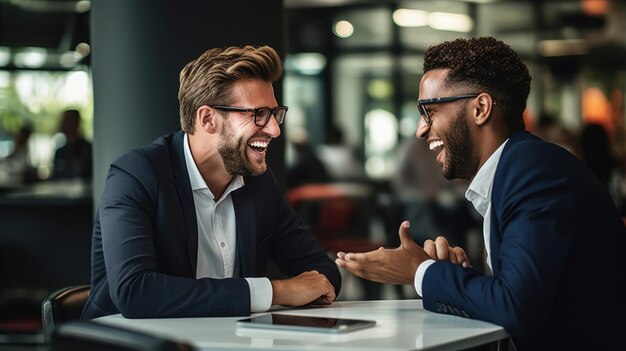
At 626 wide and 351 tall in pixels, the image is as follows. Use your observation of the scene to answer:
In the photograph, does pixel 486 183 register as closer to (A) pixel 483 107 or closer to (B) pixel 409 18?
(A) pixel 483 107

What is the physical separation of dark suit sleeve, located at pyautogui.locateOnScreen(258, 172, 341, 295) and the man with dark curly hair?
1.34 ft

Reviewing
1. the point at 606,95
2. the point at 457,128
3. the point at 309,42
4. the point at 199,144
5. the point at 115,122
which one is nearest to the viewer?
the point at 457,128

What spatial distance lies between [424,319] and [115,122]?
5.65 feet

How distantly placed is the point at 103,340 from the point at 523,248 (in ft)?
3.51

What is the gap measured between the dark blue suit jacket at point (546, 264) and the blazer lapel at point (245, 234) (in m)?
0.62

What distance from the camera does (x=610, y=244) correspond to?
2.53m

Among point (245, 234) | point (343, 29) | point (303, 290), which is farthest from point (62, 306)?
point (343, 29)

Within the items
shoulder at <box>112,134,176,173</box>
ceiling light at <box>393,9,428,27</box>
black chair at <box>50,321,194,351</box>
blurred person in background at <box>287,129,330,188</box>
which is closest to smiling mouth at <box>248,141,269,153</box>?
shoulder at <box>112,134,176,173</box>

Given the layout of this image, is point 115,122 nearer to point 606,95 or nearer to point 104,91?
point 104,91

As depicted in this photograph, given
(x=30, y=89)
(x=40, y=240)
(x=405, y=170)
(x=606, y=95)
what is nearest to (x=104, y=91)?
(x=40, y=240)

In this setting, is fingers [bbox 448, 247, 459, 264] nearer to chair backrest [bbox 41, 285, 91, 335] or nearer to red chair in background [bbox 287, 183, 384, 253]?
chair backrest [bbox 41, 285, 91, 335]

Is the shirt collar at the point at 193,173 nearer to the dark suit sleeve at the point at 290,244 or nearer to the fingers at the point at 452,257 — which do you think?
the dark suit sleeve at the point at 290,244

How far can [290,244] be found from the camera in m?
3.19

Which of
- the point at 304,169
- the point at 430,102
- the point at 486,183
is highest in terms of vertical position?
the point at 430,102
